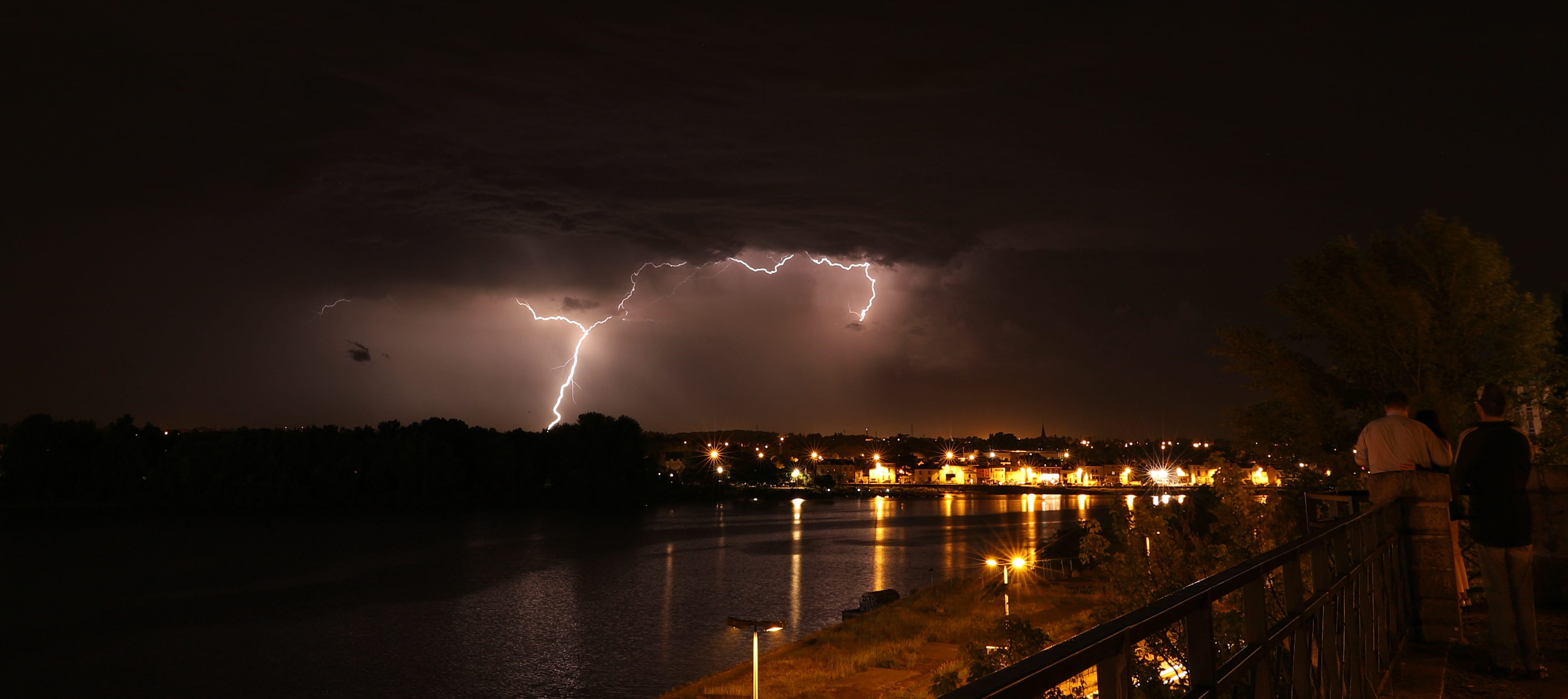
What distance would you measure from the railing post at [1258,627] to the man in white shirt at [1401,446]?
203 inches

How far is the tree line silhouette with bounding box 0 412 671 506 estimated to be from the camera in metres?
136

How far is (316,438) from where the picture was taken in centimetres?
14338

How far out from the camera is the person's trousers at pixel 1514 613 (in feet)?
22.2

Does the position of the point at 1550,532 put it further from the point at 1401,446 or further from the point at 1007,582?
the point at 1007,582

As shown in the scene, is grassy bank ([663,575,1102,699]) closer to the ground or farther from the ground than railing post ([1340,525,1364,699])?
closer to the ground

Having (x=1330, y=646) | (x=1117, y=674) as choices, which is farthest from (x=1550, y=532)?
(x=1117, y=674)

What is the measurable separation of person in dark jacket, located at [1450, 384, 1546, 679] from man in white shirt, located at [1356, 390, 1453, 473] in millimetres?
907

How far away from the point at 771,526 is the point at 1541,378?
9931 centimetres

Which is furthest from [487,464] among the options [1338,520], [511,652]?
[1338,520]

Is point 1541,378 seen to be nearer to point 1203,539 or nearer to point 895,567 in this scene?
point 1203,539

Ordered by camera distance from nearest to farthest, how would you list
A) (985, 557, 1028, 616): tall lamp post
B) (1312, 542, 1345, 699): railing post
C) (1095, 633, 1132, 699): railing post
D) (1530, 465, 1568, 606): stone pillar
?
(1095, 633, 1132, 699): railing post → (1312, 542, 1345, 699): railing post → (1530, 465, 1568, 606): stone pillar → (985, 557, 1028, 616): tall lamp post

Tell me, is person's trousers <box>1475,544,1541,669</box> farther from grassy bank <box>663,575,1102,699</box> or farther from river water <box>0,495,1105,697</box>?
river water <box>0,495,1105,697</box>

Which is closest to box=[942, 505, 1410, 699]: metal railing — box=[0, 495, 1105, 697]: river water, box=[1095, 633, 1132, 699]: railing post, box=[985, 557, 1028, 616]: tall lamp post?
box=[1095, 633, 1132, 699]: railing post

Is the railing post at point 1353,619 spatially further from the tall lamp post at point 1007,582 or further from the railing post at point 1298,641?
the tall lamp post at point 1007,582
